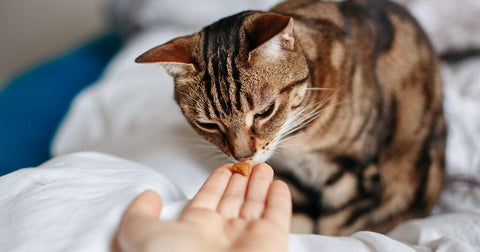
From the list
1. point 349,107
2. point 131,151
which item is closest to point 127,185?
point 131,151

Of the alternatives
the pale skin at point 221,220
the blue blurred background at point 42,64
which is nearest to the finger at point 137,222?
the pale skin at point 221,220

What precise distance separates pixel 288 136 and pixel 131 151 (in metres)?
0.48

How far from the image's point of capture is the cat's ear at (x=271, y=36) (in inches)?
31.8

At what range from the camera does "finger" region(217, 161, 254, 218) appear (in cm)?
72

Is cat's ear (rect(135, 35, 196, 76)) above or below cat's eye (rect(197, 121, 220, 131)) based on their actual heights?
above

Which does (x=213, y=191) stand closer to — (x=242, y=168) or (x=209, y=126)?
(x=242, y=168)

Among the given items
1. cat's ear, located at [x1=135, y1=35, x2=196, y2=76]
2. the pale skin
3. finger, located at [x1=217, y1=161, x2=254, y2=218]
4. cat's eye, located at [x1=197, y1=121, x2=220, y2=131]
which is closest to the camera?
the pale skin

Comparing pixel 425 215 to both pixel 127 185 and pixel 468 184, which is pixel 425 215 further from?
pixel 127 185

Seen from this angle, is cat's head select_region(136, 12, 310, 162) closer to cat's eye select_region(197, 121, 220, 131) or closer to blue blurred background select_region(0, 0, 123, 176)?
cat's eye select_region(197, 121, 220, 131)

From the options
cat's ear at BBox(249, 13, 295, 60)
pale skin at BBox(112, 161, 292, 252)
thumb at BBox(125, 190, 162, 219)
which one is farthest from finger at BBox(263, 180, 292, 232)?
cat's ear at BBox(249, 13, 295, 60)

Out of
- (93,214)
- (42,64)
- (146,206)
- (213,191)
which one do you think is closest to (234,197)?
(213,191)

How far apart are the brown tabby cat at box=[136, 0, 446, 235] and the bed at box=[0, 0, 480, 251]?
0.15 metres

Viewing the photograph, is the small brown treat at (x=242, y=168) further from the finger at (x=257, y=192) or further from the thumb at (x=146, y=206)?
the thumb at (x=146, y=206)

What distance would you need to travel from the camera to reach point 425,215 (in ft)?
4.20
